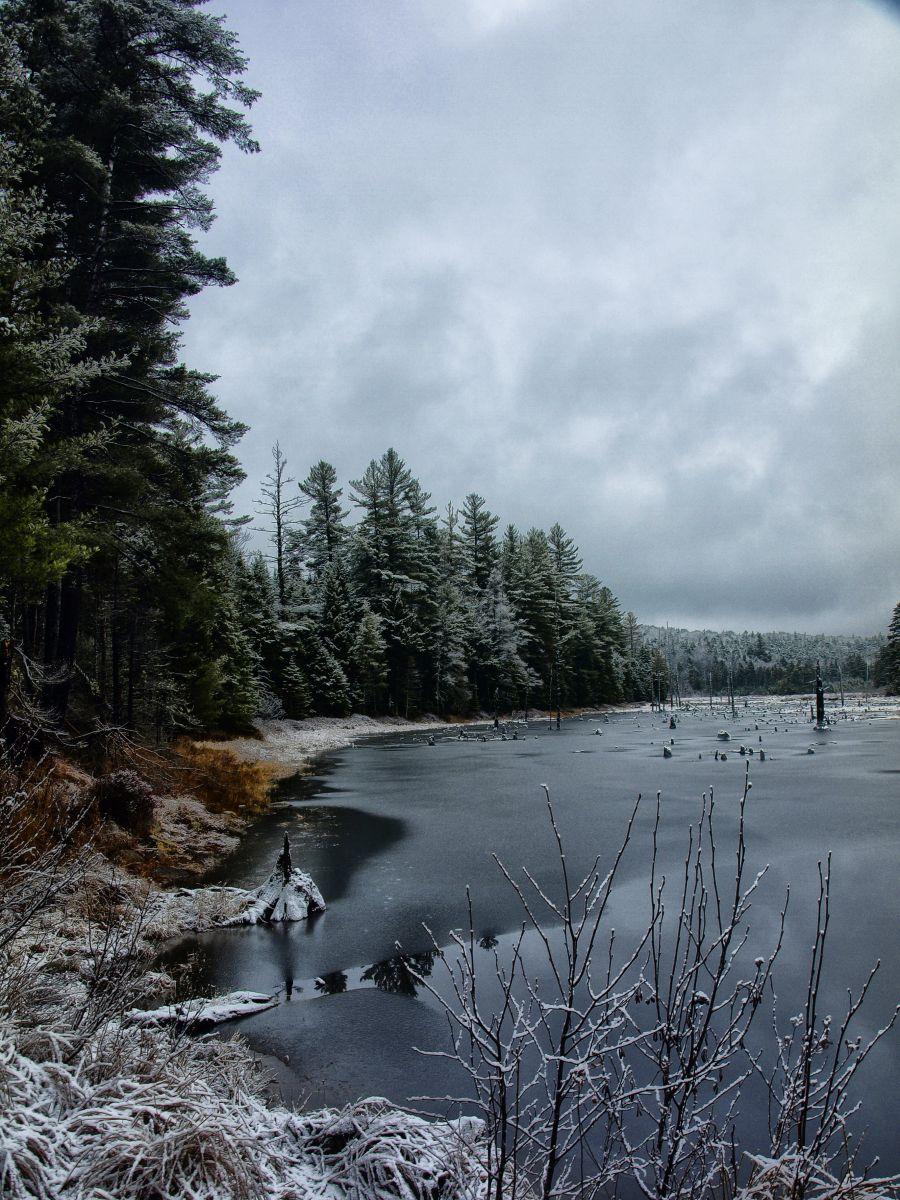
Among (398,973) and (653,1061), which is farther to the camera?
(398,973)

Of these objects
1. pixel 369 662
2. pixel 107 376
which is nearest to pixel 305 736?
pixel 369 662

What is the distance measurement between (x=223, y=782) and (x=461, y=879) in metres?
7.62

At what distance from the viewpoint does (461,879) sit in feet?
29.7

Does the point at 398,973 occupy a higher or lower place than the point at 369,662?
lower

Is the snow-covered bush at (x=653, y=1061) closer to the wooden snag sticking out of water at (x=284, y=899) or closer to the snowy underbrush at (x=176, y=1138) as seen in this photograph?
the snowy underbrush at (x=176, y=1138)

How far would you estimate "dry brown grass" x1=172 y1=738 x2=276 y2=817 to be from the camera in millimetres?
13461

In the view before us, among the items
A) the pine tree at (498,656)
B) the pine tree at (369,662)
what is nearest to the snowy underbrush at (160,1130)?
the pine tree at (369,662)

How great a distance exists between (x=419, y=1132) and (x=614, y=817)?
34.2 ft

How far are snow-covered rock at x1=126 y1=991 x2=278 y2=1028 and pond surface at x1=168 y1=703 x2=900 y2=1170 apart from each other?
0.48 feet

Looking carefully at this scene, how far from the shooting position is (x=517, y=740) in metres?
33.2

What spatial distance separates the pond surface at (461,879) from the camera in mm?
4887

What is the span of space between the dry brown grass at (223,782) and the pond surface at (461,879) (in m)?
0.69

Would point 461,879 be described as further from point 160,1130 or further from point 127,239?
point 127,239

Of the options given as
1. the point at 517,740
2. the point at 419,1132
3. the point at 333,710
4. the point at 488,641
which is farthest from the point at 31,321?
the point at 488,641
